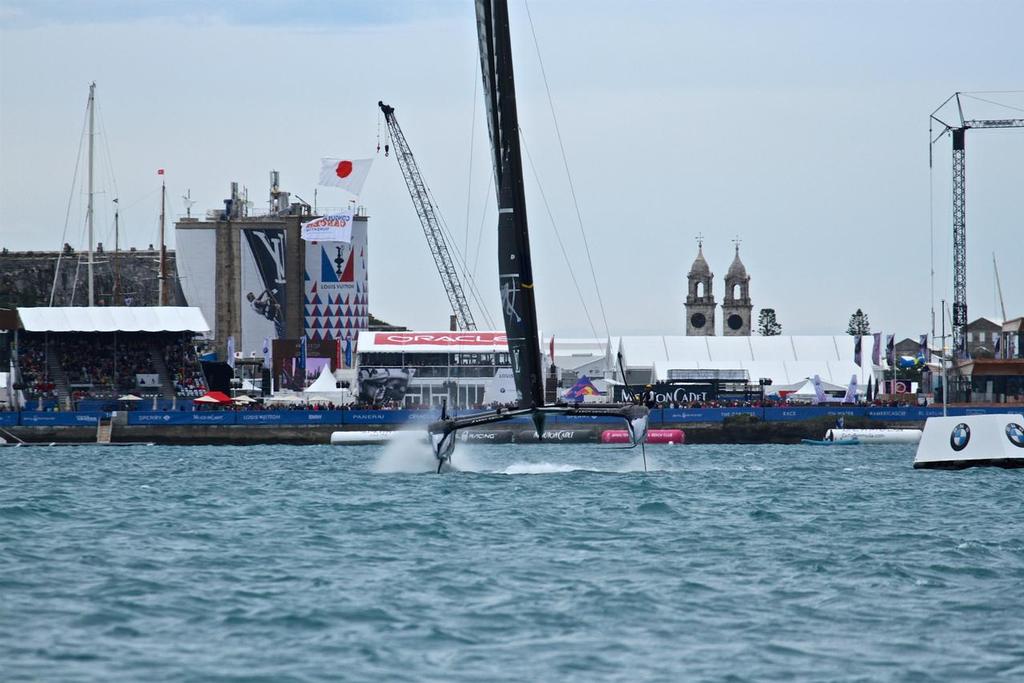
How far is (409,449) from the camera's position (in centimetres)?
3578

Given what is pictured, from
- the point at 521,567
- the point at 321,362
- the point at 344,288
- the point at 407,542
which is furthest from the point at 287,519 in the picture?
the point at 344,288

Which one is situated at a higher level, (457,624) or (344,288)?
(344,288)

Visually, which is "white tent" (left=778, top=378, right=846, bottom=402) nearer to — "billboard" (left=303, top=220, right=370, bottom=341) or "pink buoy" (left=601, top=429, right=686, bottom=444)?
"pink buoy" (left=601, top=429, right=686, bottom=444)

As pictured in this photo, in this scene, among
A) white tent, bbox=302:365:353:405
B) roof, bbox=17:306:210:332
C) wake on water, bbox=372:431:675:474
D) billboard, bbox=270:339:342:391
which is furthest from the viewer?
billboard, bbox=270:339:342:391

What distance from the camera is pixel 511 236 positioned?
2812 cm

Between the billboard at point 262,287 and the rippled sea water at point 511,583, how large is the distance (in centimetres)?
6292

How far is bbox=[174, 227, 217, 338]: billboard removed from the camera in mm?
92062

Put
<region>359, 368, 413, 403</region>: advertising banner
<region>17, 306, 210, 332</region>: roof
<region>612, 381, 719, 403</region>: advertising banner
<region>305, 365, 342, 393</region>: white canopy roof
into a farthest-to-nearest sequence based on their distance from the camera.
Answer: <region>359, 368, 413, 403</region>: advertising banner → <region>305, 365, 342, 393</region>: white canopy roof → <region>17, 306, 210, 332</region>: roof → <region>612, 381, 719, 403</region>: advertising banner

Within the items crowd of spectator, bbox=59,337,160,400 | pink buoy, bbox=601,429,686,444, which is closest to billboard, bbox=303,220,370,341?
crowd of spectator, bbox=59,337,160,400

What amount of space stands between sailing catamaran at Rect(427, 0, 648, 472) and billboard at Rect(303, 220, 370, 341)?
6001 centimetres

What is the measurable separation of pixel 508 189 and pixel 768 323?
145163 millimetres

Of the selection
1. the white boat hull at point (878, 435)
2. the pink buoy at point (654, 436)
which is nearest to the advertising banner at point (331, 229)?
the pink buoy at point (654, 436)

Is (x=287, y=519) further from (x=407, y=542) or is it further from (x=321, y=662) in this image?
(x=321, y=662)

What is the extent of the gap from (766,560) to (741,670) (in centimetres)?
544
